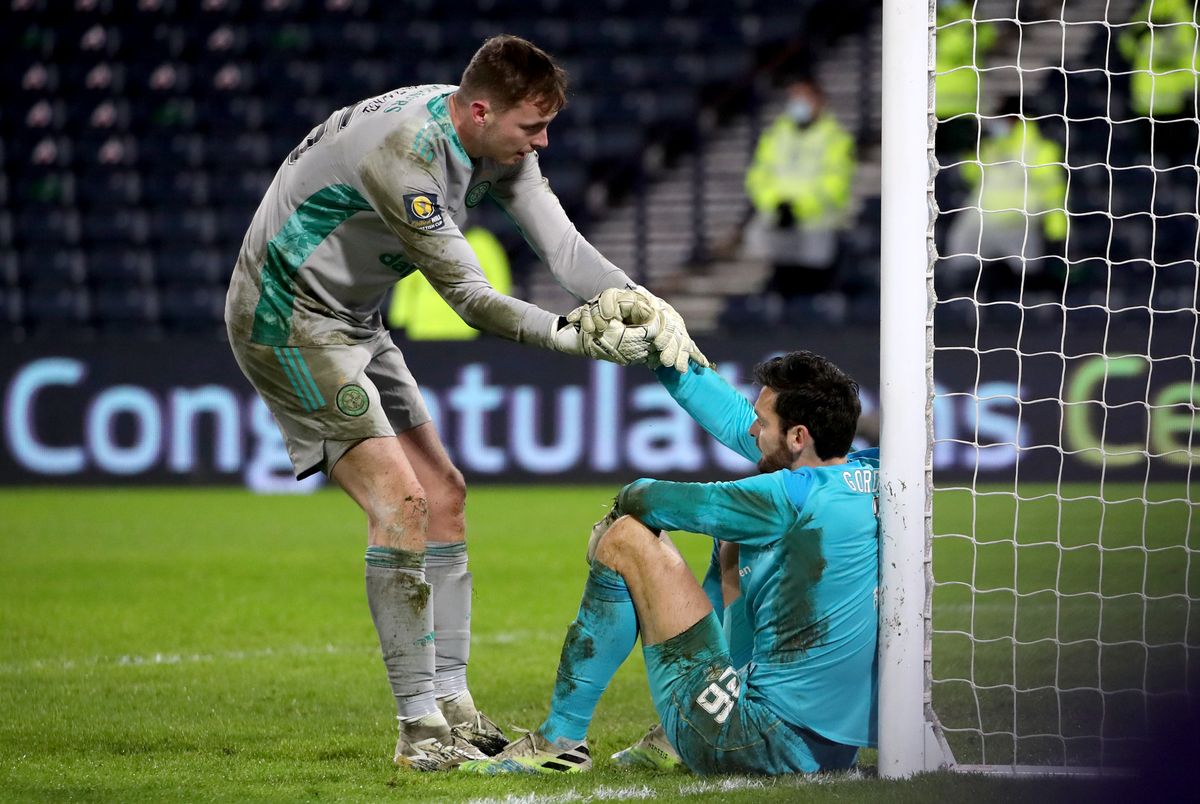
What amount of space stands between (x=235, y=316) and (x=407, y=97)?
77cm

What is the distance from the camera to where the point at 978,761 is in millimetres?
3914

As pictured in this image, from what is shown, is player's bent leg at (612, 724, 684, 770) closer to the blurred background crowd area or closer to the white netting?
the white netting

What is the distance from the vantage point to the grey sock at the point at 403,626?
12.9 feet

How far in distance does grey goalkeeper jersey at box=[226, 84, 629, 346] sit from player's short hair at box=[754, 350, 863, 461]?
1.99 ft

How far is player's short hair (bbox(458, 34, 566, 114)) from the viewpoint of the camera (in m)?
3.85

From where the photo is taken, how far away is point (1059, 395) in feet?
32.0

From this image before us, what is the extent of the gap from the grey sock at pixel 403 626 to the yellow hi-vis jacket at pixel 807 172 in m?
8.97

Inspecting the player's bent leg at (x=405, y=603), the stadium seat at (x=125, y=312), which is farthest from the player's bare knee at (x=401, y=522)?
the stadium seat at (x=125, y=312)

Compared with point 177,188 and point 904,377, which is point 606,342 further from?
point 177,188

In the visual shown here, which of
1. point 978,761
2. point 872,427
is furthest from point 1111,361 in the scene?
point 978,761

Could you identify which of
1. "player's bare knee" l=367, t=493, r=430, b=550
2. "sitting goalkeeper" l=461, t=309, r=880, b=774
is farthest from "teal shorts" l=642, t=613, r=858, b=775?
"player's bare knee" l=367, t=493, r=430, b=550

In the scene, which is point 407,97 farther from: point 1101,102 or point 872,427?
point 1101,102

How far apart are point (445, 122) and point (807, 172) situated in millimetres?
8883

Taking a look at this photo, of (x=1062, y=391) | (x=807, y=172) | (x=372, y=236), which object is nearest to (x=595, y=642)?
(x=372, y=236)
